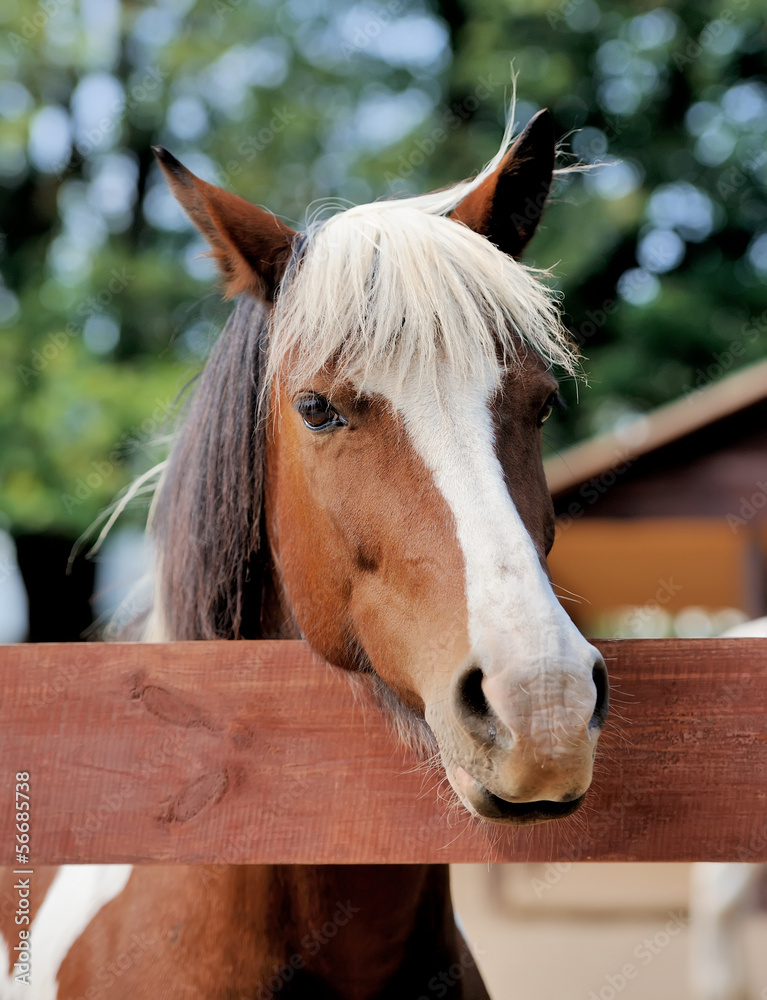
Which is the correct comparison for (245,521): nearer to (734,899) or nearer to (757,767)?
(757,767)

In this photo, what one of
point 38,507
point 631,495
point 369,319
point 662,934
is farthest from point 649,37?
point 369,319

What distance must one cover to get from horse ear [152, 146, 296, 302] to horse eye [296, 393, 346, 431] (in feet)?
1.12

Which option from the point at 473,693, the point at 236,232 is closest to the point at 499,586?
the point at 473,693

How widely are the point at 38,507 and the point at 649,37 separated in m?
8.46

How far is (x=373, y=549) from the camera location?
145 centimetres

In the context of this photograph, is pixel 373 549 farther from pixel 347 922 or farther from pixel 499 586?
pixel 347 922

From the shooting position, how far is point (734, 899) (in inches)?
157

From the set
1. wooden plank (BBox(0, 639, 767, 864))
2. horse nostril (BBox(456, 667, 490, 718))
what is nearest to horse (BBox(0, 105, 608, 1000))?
horse nostril (BBox(456, 667, 490, 718))

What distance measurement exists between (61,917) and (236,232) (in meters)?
1.47

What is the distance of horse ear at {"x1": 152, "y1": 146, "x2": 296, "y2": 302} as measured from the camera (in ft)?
5.45

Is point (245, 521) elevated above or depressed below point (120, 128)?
below

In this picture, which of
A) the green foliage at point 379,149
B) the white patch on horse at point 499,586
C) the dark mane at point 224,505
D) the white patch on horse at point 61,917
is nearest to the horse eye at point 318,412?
the white patch on horse at point 499,586

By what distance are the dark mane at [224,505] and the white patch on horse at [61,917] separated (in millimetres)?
523

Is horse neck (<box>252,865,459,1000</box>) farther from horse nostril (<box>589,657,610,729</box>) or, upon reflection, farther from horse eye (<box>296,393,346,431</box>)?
horse eye (<box>296,393,346,431</box>)
